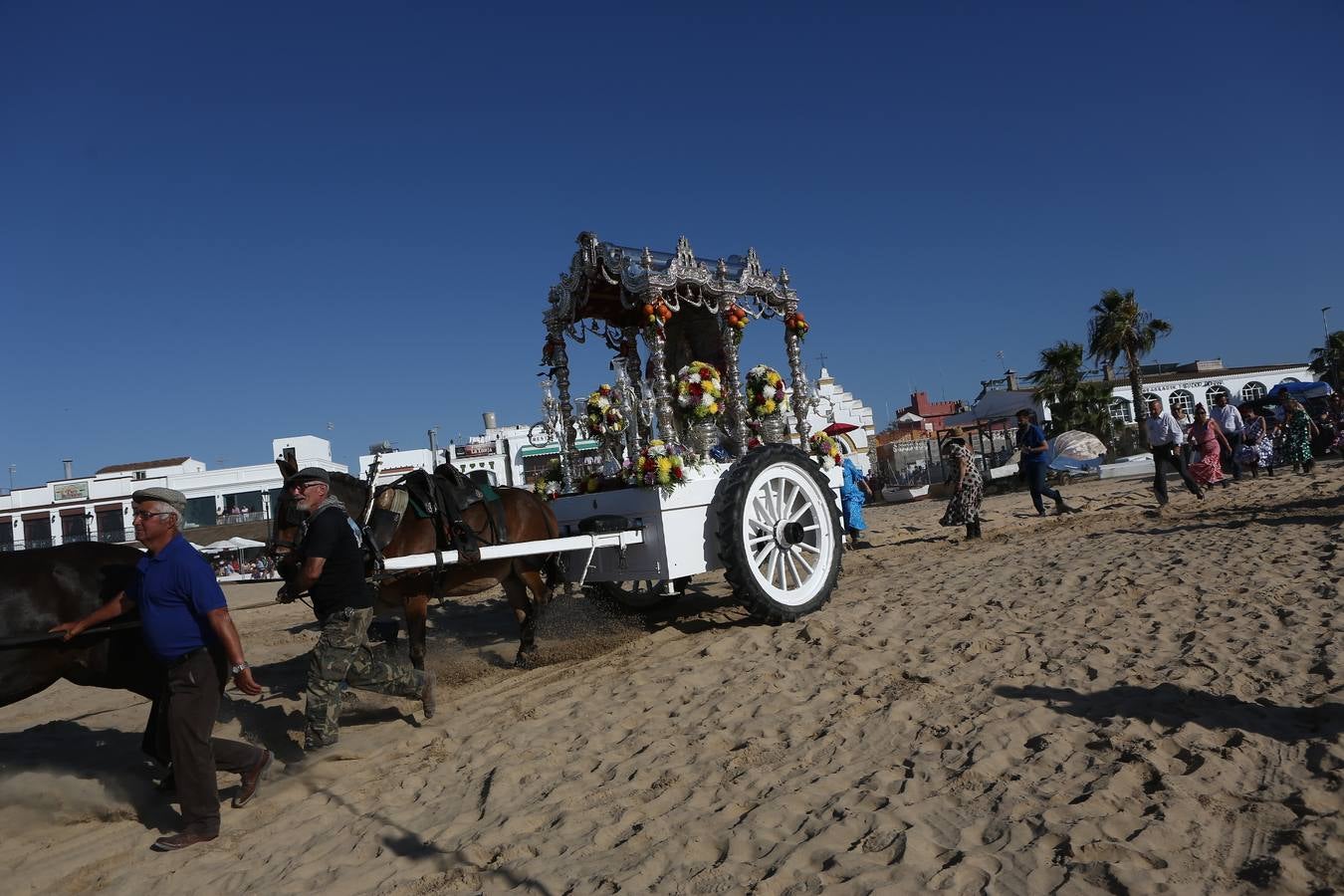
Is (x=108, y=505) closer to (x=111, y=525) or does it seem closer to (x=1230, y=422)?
(x=111, y=525)

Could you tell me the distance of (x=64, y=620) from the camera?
4648mm

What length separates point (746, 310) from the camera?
8383 millimetres

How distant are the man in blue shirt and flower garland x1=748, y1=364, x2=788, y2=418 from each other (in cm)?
505

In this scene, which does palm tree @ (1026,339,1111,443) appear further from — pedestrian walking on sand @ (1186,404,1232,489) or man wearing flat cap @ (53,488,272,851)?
man wearing flat cap @ (53,488,272,851)

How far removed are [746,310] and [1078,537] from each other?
14.9ft

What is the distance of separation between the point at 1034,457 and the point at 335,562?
10.1 meters

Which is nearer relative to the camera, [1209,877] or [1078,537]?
[1209,877]

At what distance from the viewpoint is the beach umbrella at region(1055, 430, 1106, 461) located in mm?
22953

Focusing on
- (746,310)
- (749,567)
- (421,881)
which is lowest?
(421,881)

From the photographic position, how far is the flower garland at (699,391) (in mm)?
7676

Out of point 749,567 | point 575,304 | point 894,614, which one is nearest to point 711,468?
point 749,567

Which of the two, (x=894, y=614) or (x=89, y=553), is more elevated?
(x=89, y=553)

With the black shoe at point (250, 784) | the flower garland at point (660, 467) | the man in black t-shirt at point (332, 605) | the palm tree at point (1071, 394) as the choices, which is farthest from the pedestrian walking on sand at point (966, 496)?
the palm tree at point (1071, 394)

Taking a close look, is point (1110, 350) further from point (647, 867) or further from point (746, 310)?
point (647, 867)
